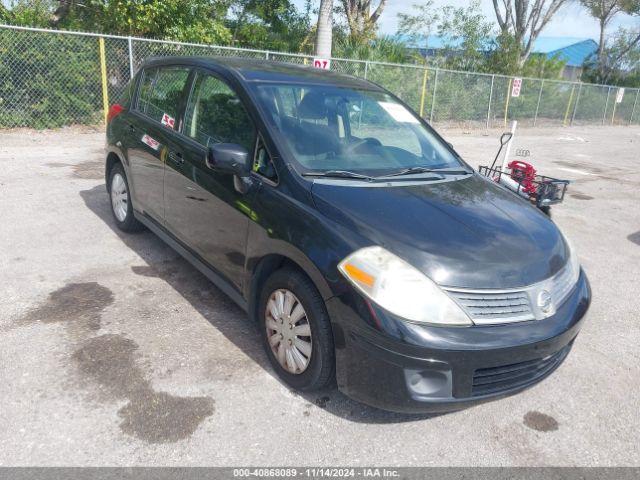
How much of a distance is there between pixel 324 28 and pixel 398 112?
29.5 feet

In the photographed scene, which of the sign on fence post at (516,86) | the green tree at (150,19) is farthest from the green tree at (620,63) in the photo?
the green tree at (150,19)

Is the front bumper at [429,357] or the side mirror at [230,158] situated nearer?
the front bumper at [429,357]

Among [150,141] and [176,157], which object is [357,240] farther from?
[150,141]

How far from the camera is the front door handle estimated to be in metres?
3.79

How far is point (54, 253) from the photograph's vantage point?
461 cm

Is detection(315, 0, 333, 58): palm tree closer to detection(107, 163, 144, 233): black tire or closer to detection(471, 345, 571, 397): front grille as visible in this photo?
detection(107, 163, 144, 233): black tire

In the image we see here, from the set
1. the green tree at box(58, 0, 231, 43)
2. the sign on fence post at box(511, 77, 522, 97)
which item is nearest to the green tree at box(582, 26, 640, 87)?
the sign on fence post at box(511, 77, 522, 97)

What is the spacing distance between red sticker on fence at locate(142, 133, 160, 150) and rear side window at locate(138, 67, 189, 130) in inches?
6.3

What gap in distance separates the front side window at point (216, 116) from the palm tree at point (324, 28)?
9.01 metres

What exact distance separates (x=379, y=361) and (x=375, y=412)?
577mm

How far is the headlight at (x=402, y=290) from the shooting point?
7.68 ft

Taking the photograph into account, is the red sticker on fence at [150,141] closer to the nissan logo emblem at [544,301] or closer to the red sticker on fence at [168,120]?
the red sticker on fence at [168,120]

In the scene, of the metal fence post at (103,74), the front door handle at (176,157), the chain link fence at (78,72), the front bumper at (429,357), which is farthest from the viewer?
the metal fence post at (103,74)

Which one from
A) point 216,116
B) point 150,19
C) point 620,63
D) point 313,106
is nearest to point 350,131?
point 313,106
